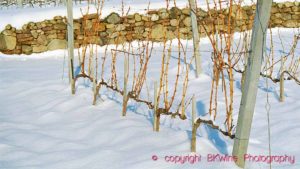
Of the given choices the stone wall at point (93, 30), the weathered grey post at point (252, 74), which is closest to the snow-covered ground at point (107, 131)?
the weathered grey post at point (252, 74)

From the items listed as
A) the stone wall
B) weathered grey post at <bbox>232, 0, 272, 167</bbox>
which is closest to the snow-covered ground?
weathered grey post at <bbox>232, 0, 272, 167</bbox>

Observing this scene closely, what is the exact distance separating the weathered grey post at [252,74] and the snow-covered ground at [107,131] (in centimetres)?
16

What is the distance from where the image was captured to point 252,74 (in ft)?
6.53

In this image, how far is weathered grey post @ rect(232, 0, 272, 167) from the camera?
191 centimetres

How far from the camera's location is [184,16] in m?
7.36

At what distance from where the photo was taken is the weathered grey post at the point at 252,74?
191cm

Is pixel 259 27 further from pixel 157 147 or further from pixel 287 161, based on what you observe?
pixel 157 147

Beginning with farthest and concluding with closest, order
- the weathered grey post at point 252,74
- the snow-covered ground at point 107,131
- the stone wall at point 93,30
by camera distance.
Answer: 1. the stone wall at point 93,30
2. the snow-covered ground at point 107,131
3. the weathered grey post at point 252,74

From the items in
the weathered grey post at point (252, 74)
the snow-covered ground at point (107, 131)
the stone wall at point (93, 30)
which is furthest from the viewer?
the stone wall at point (93, 30)

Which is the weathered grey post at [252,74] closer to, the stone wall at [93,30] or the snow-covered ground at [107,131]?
the snow-covered ground at [107,131]

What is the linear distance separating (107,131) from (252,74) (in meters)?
1.33

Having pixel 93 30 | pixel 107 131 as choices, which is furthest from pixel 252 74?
pixel 93 30

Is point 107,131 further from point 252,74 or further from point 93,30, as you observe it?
point 93,30

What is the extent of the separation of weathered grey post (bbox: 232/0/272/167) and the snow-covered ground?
0.51ft
